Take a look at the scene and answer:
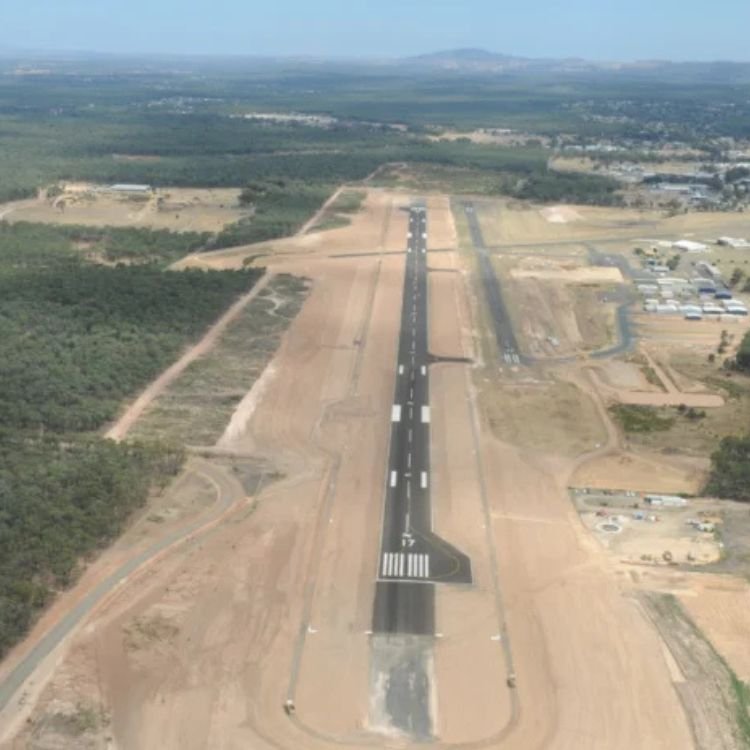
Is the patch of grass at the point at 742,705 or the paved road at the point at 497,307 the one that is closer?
the patch of grass at the point at 742,705

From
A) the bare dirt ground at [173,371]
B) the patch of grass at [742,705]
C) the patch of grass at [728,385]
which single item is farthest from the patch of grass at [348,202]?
the patch of grass at [742,705]

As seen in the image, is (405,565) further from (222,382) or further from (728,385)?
(728,385)

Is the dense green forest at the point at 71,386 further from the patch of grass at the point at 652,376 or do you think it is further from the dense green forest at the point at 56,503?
the patch of grass at the point at 652,376

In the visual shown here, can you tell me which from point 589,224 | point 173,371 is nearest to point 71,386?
point 173,371

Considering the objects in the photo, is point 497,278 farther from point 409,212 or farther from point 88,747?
point 88,747

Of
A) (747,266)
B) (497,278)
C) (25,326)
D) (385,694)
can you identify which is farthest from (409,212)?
(385,694)

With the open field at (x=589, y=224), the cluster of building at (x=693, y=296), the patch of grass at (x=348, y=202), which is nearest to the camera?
the cluster of building at (x=693, y=296)

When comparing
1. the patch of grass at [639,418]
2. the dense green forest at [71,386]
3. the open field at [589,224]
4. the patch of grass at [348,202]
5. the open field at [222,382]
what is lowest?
the patch of grass at [639,418]
